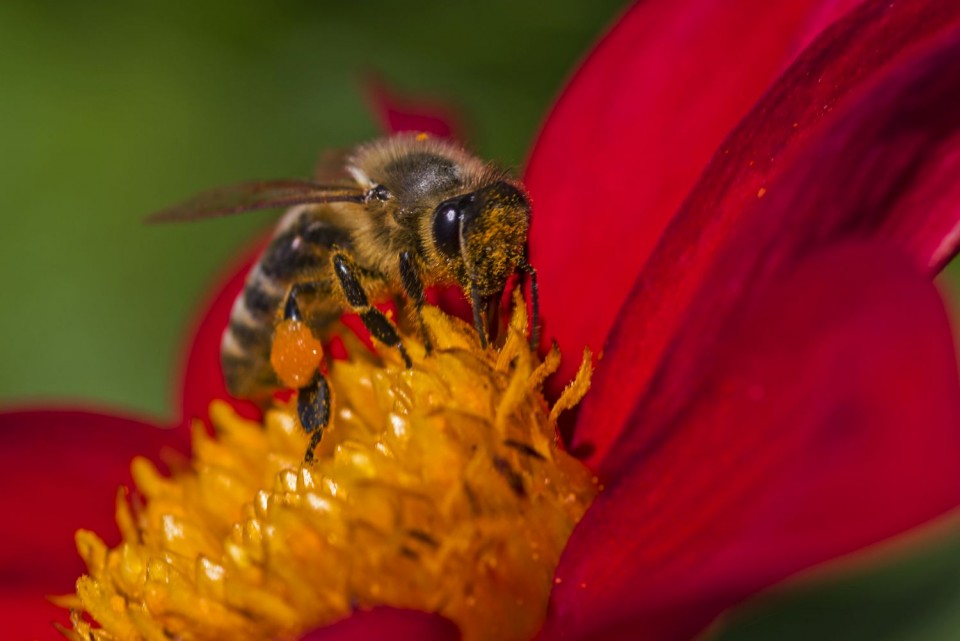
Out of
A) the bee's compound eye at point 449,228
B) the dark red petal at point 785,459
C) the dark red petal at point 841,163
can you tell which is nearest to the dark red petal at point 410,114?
the bee's compound eye at point 449,228

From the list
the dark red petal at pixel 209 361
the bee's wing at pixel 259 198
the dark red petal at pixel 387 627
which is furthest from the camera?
the dark red petal at pixel 209 361

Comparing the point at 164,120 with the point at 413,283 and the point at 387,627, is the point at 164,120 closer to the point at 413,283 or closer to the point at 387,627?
the point at 413,283

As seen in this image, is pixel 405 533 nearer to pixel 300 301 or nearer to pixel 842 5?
pixel 300 301

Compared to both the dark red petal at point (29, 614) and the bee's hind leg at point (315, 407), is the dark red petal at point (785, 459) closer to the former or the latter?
the bee's hind leg at point (315, 407)

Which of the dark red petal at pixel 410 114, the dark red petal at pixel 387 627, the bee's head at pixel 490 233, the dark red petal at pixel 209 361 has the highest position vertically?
the dark red petal at pixel 410 114

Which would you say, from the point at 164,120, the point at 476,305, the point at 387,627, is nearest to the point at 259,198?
the point at 476,305

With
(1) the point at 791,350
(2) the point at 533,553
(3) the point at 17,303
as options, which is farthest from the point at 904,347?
(3) the point at 17,303

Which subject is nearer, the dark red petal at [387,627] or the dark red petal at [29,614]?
the dark red petal at [387,627]
